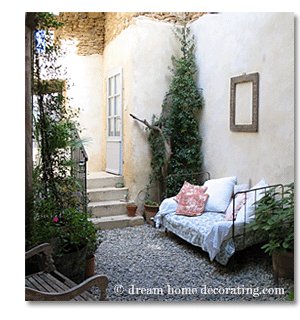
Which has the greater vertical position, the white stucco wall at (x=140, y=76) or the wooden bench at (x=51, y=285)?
the white stucco wall at (x=140, y=76)

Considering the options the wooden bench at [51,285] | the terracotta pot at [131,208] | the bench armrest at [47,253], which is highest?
the terracotta pot at [131,208]

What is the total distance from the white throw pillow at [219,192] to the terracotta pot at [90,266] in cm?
87

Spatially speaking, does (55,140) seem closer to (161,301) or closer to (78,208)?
(78,208)

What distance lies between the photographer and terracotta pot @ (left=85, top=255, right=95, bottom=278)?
2.49 meters

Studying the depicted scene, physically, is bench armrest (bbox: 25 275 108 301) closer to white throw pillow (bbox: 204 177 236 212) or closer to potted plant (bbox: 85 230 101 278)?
potted plant (bbox: 85 230 101 278)

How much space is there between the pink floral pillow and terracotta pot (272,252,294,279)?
1.98 ft

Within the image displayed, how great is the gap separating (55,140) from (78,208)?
472 millimetres

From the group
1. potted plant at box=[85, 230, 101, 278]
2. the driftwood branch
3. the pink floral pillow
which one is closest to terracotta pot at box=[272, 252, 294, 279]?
the pink floral pillow

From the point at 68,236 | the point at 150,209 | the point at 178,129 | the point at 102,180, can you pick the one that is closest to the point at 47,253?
the point at 68,236

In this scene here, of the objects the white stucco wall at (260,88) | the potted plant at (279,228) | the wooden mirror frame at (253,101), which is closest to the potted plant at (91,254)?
the white stucco wall at (260,88)

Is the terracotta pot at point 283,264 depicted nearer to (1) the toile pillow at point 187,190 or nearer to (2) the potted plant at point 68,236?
(1) the toile pillow at point 187,190

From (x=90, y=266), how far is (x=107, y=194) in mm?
492

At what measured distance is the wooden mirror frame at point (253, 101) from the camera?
8.33 feet

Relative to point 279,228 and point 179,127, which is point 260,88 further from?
point 279,228
